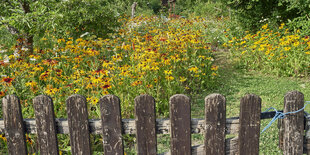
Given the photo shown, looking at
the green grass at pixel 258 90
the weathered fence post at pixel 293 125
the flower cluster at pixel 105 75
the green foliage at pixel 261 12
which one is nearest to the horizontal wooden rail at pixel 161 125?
the weathered fence post at pixel 293 125

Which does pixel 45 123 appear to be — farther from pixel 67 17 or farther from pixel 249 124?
pixel 67 17

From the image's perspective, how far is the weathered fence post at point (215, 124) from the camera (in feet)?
5.33

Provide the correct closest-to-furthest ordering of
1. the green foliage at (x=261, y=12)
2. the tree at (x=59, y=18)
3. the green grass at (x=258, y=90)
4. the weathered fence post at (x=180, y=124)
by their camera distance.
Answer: the weathered fence post at (x=180, y=124), the green grass at (x=258, y=90), the tree at (x=59, y=18), the green foliage at (x=261, y=12)

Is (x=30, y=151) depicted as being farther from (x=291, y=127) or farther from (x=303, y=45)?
(x=303, y=45)

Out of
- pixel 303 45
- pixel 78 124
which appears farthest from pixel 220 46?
pixel 78 124

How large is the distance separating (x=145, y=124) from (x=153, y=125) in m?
0.05

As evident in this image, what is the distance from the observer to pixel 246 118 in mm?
1669

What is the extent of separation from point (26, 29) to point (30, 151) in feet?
7.46

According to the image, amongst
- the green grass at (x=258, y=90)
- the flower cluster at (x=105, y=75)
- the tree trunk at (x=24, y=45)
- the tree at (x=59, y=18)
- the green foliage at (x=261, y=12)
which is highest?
the green foliage at (x=261, y=12)

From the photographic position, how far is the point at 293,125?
174 cm

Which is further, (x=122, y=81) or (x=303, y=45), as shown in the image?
(x=303, y=45)

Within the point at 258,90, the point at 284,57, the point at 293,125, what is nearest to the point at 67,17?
the point at 258,90

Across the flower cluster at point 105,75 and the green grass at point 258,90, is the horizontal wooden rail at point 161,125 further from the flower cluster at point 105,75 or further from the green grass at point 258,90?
the green grass at point 258,90

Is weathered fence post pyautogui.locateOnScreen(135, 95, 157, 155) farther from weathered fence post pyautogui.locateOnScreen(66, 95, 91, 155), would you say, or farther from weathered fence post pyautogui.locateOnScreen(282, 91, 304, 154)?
weathered fence post pyautogui.locateOnScreen(282, 91, 304, 154)
